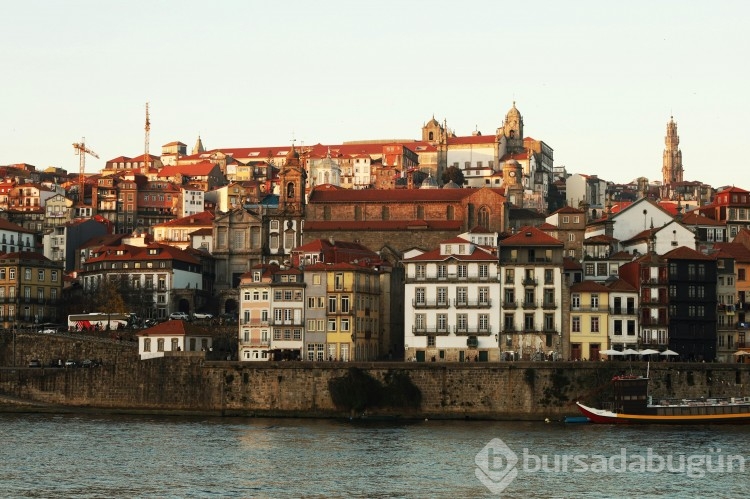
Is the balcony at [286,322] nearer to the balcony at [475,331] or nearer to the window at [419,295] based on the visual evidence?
the window at [419,295]

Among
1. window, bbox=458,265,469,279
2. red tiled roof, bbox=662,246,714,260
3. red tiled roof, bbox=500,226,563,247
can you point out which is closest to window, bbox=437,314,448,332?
window, bbox=458,265,469,279

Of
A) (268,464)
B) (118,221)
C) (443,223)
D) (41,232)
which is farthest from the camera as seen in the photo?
(118,221)

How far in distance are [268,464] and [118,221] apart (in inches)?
4231

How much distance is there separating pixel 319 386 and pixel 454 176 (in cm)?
9434

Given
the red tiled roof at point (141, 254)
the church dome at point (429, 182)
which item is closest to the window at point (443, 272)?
the red tiled roof at point (141, 254)

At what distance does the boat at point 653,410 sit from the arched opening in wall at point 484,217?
4413cm

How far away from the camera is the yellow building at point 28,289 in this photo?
121188 mm

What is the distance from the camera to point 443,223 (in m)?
131

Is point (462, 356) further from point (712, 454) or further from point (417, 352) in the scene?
point (712, 454)

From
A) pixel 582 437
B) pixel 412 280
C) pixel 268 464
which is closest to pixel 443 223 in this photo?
pixel 412 280

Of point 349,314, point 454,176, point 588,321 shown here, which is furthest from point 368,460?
point 454,176

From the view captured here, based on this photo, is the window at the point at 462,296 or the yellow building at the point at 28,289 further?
the yellow building at the point at 28,289

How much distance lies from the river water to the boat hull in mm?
1283

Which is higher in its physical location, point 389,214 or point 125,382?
point 389,214
